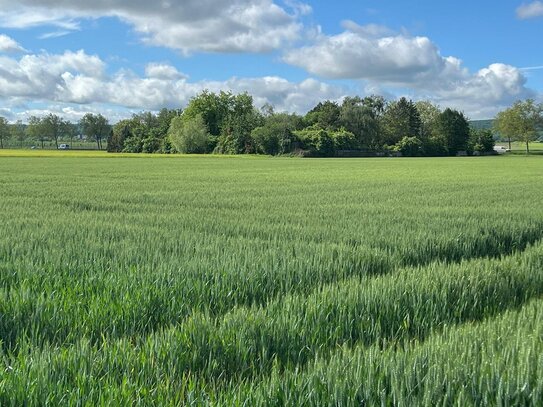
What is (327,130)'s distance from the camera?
361 ft

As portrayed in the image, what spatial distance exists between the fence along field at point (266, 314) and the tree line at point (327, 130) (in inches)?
3379

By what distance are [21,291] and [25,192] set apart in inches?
659

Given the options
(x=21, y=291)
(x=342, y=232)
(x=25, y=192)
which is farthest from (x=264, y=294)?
(x=25, y=192)

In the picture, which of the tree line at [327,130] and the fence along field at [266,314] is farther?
the tree line at [327,130]

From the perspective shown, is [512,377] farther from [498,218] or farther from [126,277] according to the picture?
[498,218]

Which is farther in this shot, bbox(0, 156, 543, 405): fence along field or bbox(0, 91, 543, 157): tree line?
bbox(0, 91, 543, 157): tree line

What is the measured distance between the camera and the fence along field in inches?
127

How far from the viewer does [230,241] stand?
8.90 meters

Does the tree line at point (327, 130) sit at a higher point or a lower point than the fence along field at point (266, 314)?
higher

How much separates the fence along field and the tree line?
85.8 meters

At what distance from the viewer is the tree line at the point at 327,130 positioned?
3821 inches

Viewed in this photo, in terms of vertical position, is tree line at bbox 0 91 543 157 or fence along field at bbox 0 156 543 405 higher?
tree line at bbox 0 91 543 157

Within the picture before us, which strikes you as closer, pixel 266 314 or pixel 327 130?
pixel 266 314

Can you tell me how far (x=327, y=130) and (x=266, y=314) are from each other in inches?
4202
